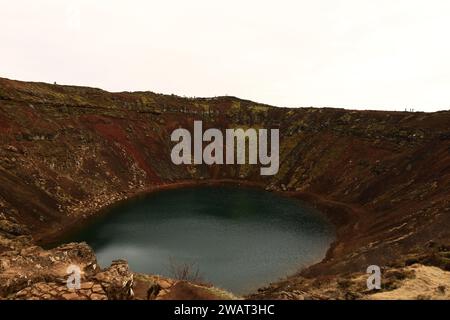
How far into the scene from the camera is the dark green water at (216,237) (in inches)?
1938

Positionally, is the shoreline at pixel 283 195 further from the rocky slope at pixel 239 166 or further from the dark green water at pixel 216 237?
the dark green water at pixel 216 237

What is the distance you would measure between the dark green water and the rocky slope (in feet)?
13.0

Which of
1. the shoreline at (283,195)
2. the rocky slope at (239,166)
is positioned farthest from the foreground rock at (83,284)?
the shoreline at (283,195)

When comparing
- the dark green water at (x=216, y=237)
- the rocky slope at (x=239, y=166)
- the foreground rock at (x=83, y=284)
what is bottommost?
the foreground rock at (x=83, y=284)

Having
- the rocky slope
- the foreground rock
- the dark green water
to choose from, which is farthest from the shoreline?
the foreground rock

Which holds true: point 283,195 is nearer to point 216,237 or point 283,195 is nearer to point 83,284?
point 216,237

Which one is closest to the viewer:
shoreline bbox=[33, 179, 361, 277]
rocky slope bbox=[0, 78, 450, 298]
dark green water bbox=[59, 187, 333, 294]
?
dark green water bbox=[59, 187, 333, 294]

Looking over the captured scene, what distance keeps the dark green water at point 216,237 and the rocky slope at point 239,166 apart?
13.0ft

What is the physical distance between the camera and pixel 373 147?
91562 mm

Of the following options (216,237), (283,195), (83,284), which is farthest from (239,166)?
(83,284)

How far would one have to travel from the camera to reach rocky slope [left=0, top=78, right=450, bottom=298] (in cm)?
4953

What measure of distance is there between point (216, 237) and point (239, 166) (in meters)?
51.8

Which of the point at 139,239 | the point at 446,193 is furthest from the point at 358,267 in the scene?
the point at 139,239

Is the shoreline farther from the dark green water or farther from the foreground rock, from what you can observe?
the foreground rock
